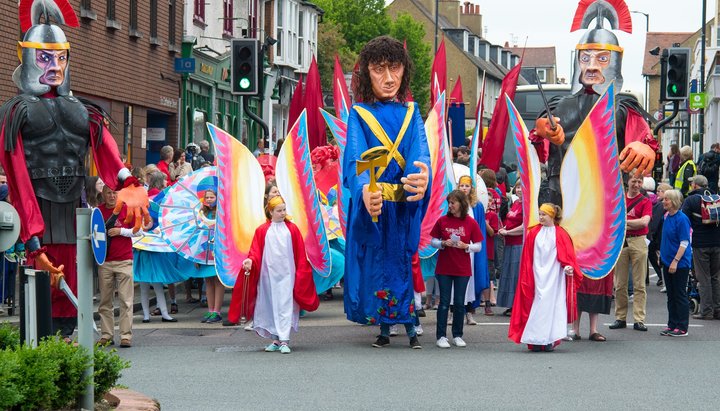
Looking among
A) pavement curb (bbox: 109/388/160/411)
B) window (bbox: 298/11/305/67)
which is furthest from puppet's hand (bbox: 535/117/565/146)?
window (bbox: 298/11/305/67)

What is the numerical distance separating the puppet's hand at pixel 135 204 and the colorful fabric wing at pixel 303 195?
8.11ft

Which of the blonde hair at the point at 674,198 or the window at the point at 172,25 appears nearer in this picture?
the blonde hair at the point at 674,198

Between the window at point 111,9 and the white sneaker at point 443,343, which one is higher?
the window at point 111,9

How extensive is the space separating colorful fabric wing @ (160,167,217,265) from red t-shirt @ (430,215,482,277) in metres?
3.43

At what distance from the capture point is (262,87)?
60.7 ft

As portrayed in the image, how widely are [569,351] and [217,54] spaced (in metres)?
25.3

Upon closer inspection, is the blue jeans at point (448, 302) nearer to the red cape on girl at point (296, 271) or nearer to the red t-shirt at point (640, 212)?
the red cape on girl at point (296, 271)

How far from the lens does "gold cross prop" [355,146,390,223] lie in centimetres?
1089

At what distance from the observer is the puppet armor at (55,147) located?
10.7 metres

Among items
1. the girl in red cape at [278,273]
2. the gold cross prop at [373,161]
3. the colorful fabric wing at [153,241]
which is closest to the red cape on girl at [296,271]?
the girl in red cape at [278,273]

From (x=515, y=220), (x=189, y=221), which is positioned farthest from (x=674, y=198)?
(x=189, y=221)

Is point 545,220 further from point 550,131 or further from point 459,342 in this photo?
point 459,342

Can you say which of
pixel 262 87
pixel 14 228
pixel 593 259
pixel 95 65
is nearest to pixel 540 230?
pixel 593 259

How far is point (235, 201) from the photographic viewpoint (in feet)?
44.0
